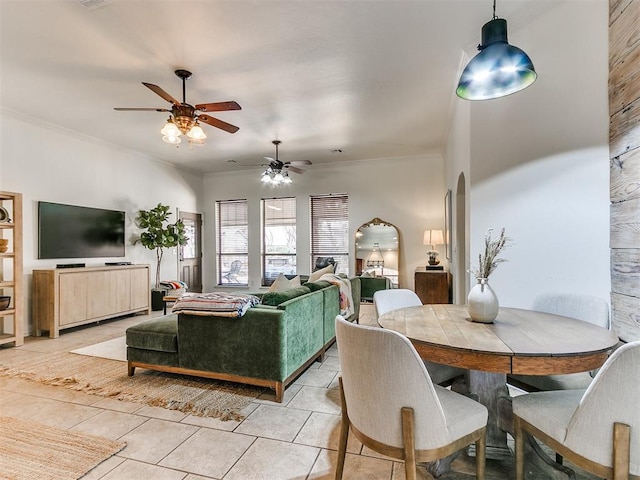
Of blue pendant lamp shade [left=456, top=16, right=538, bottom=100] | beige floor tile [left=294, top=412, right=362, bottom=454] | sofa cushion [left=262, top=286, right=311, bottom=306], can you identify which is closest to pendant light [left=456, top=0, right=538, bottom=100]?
blue pendant lamp shade [left=456, top=16, right=538, bottom=100]

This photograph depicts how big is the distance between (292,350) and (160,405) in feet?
3.48

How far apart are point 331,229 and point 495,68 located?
18.3 feet

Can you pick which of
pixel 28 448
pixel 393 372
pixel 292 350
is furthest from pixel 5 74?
pixel 393 372

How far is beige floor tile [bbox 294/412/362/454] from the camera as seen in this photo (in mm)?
2025

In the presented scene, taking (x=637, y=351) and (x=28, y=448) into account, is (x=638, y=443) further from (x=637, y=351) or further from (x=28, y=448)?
(x=28, y=448)

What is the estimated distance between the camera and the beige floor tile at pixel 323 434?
2.03m

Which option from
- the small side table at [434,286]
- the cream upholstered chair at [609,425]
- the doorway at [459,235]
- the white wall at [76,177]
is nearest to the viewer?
the cream upholstered chair at [609,425]

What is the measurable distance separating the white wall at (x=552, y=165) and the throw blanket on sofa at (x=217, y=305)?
6.79ft

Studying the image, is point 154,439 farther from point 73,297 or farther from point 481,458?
point 73,297

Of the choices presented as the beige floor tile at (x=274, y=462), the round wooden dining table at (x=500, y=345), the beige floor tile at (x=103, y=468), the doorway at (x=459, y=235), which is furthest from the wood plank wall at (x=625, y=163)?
the beige floor tile at (x=103, y=468)

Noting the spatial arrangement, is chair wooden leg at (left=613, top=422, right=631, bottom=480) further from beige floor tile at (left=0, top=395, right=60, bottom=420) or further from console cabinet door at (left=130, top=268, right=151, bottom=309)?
console cabinet door at (left=130, top=268, right=151, bottom=309)

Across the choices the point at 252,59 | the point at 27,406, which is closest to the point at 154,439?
the point at 27,406

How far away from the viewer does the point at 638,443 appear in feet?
3.76

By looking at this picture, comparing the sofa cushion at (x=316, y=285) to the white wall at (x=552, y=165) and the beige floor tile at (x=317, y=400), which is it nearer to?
the beige floor tile at (x=317, y=400)
